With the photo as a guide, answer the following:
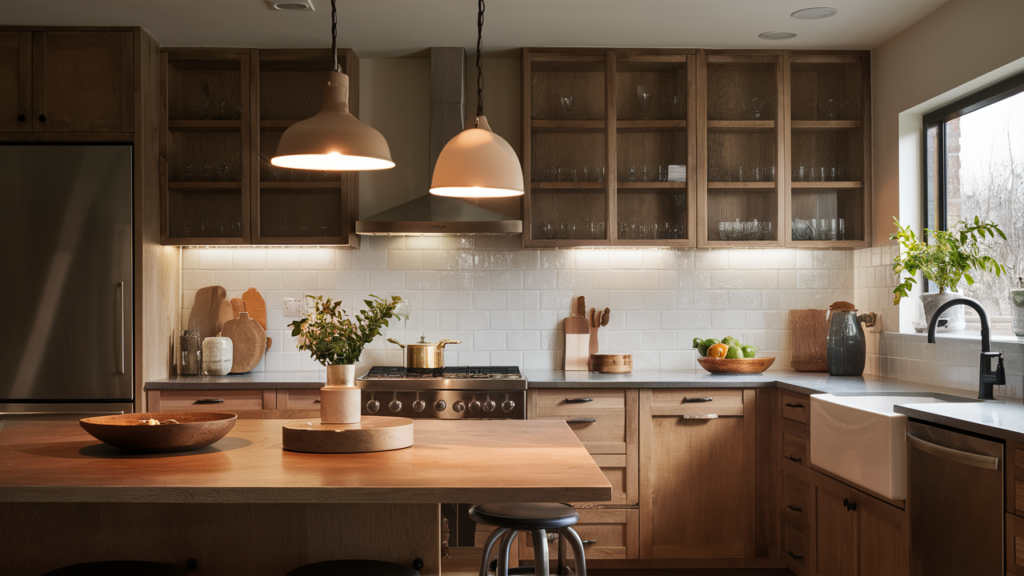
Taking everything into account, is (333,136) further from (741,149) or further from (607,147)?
(741,149)

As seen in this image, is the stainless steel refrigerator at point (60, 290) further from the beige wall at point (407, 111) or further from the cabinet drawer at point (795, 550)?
the cabinet drawer at point (795, 550)

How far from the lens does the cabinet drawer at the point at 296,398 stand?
381 cm

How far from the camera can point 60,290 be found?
380cm

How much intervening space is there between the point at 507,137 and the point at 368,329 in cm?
248

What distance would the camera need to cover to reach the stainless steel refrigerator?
379 centimetres

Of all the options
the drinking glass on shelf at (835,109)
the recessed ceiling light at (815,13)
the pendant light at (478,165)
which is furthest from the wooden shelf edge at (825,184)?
the pendant light at (478,165)

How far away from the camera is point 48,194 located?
380cm

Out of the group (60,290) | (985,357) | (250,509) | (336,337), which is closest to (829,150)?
(985,357)

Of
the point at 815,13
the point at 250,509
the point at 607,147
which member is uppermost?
the point at 815,13

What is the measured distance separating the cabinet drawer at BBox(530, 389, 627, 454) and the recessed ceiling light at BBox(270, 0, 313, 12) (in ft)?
6.85

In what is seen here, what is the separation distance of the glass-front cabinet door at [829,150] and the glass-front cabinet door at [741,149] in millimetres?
112

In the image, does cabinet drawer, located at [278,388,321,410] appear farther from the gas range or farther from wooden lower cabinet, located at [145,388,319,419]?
the gas range

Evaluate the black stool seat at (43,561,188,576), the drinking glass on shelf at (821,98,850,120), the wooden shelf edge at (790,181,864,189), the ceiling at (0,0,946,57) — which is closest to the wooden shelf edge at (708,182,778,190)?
the wooden shelf edge at (790,181,864,189)

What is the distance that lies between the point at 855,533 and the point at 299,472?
214 centimetres
